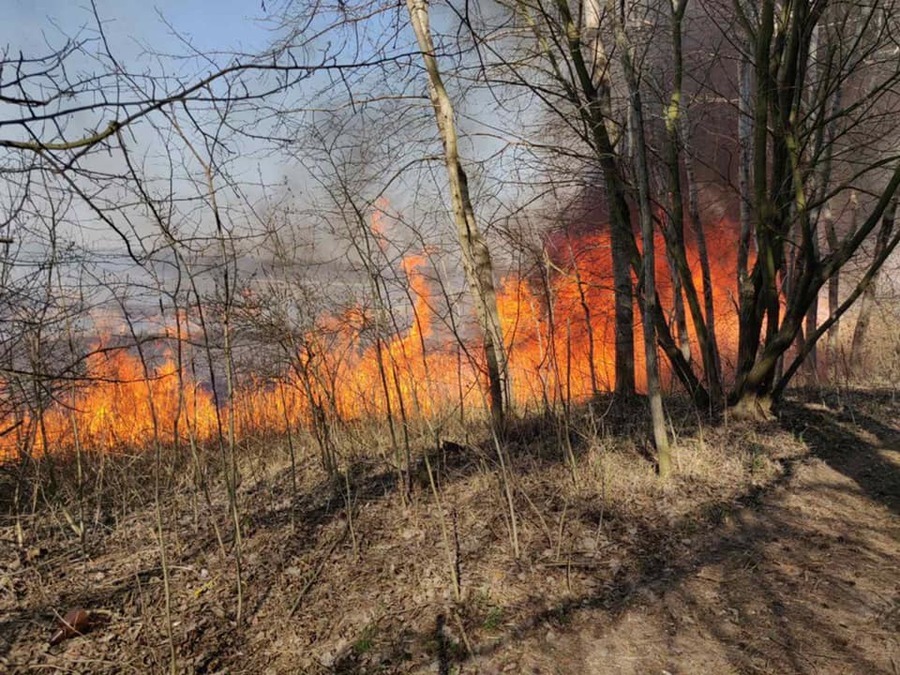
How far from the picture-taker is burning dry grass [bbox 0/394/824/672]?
291cm

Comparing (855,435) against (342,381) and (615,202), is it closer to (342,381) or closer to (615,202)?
(615,202)

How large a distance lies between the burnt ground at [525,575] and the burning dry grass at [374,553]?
0.02 m

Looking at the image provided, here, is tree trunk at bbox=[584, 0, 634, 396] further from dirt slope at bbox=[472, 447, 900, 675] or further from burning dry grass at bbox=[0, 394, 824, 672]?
dirt slope at bbox=[472, 447, 900, 675]

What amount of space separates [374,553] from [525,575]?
111 cm

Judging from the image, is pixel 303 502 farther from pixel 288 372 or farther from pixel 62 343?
pixel 62 343

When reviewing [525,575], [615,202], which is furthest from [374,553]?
[615,202]

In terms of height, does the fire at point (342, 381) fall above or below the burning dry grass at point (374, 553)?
above

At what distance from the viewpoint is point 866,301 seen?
1009 centimetres

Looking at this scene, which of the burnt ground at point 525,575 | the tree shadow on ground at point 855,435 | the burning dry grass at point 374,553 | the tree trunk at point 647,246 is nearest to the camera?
the burnt ground at point 525,575

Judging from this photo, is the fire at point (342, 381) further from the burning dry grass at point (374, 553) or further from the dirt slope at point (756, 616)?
the dirt slope at point (756, 616)

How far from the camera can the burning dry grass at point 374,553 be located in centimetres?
291

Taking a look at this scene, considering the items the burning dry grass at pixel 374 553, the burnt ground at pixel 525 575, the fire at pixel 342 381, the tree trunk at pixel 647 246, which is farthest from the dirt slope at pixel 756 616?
the fire at pixel 342 381

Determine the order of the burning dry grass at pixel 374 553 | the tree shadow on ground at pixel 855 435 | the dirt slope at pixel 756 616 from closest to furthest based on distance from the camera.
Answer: the dirt slope at pixel 756 616
the burning dry grass at pixel 374 553
the tree shadow on ground at pixel 855 435

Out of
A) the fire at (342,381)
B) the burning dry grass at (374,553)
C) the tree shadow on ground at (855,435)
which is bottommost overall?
the tree shadow on ground at (855,435)
